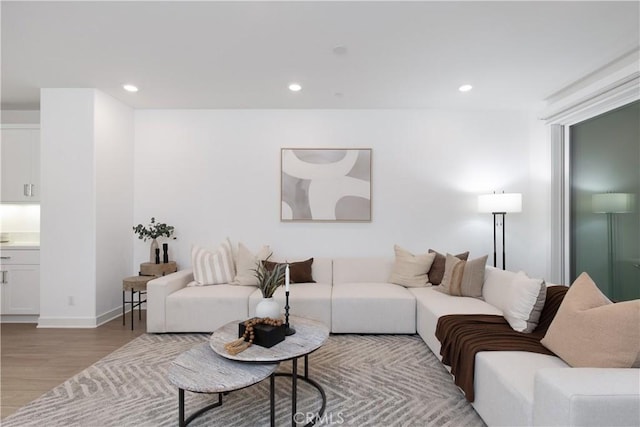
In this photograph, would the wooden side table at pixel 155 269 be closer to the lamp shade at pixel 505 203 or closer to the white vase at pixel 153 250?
the white vase at pixel 153 250

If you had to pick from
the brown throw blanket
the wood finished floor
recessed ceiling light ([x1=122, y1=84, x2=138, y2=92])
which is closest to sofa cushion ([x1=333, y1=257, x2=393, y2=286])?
the brown throw blanket

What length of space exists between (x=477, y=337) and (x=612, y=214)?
2.15 m

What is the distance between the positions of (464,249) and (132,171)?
4.37 metres

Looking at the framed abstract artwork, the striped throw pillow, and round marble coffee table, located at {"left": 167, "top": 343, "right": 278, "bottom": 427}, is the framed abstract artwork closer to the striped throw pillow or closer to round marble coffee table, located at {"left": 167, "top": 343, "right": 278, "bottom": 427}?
the striped throw pillow

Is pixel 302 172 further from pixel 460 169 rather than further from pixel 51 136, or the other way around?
pixel 51 136

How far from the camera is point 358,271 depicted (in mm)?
4102

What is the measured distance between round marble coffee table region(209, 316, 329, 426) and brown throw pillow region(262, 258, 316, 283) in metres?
1.30

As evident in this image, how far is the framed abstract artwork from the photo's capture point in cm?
437

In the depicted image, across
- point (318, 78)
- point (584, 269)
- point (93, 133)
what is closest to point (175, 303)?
point (93, 133)

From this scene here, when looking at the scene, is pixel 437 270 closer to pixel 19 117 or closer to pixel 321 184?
pixel 321 184

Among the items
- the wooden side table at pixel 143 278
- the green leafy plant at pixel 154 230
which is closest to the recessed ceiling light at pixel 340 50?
the green leafy plant at pixel 154 230

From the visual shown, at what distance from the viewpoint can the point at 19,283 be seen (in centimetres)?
399

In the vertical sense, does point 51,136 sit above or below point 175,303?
above

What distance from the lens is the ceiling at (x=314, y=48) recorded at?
2287mm
